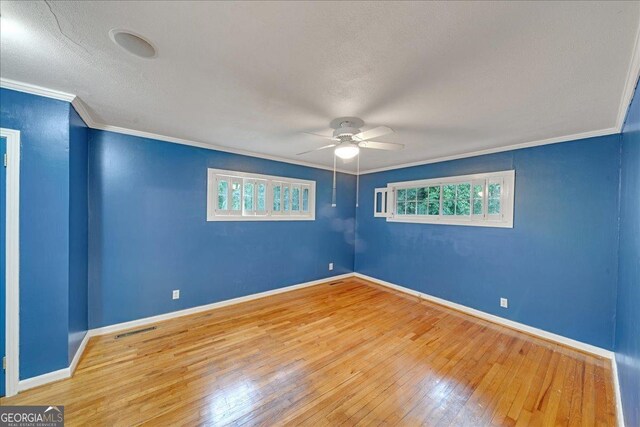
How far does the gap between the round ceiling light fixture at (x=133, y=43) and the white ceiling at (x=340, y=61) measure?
0.13 ft

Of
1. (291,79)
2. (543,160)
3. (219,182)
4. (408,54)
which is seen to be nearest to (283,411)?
(291,79)

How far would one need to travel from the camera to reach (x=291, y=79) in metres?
1.64

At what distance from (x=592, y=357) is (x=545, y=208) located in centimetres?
155

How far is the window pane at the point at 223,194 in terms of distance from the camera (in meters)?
3.56

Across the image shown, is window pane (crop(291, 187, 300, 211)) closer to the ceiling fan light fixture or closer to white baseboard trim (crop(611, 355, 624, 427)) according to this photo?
the ceiling fan light fixture

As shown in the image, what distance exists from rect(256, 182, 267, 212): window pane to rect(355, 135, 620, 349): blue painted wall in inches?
107

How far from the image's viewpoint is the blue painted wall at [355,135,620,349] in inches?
98.2

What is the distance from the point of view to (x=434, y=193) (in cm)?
400

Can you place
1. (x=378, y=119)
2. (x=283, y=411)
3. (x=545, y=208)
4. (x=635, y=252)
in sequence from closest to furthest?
(x=635, y=252), (x=283, y=411), (x=378, y=119), (x=545, y=208)

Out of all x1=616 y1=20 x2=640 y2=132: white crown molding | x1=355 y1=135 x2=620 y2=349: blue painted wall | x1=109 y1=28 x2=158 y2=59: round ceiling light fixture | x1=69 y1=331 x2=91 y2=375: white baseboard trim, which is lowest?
x1=69 y1=331 x2=91 y2=375: white baseboard trim

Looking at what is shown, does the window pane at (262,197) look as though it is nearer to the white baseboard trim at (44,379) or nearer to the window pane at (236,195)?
the window pane at (236,195)

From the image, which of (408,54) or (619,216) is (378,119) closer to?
(408,54)

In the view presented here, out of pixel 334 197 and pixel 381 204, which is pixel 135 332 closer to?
pixel 334 197

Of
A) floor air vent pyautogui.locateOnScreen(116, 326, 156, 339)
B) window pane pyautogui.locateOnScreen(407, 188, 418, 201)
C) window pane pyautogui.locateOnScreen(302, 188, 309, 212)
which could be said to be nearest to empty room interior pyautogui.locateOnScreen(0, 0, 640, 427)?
floor air vent pyautogui.locateOnScreen(116, 326, 156, 339)
